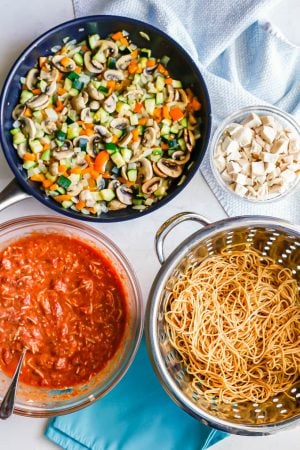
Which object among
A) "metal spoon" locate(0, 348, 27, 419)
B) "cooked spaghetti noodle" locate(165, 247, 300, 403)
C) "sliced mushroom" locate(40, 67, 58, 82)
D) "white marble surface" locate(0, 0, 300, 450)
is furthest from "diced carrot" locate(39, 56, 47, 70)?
"metal spoon" locate(0, 348, 27, 419)

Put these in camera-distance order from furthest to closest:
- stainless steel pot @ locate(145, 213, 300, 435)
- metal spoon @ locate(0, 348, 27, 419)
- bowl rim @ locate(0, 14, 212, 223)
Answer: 1. bowl rim @ locate(0, 14, 212, 223)
2. metal spoon @ locate(0, 348, 27, 419)
3. stainless steel pot @ locate(145, 213, 300, 435)

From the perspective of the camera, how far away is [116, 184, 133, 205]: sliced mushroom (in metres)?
2.43

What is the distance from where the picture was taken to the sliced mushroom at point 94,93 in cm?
→ 241

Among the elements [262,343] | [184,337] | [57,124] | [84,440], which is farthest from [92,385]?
[57,124]

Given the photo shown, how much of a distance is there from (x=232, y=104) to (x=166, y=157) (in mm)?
317

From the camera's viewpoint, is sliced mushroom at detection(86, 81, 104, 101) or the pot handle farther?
sliced mushroom at detection(86, 81, 104, 101)

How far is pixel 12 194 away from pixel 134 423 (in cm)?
91

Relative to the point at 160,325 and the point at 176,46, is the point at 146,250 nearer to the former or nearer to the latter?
the point at 160,325

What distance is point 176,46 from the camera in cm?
239

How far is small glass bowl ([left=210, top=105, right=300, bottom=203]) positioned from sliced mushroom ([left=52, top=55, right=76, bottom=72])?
1.81ft

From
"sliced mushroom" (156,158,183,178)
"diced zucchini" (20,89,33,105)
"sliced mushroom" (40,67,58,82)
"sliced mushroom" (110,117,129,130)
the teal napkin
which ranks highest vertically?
"sliced mushroom" (40,67,58,82)

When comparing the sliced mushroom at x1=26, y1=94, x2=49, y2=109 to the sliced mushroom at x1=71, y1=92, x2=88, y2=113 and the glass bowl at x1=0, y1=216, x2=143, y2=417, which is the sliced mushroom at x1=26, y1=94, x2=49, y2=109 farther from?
the glass bowl at x1=0, y1=216, x2=143, y2=417

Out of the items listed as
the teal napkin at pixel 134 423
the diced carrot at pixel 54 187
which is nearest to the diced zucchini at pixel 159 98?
the diced carrot at pixel 54 187

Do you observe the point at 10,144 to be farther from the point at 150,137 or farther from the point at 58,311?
the point at 58,311
